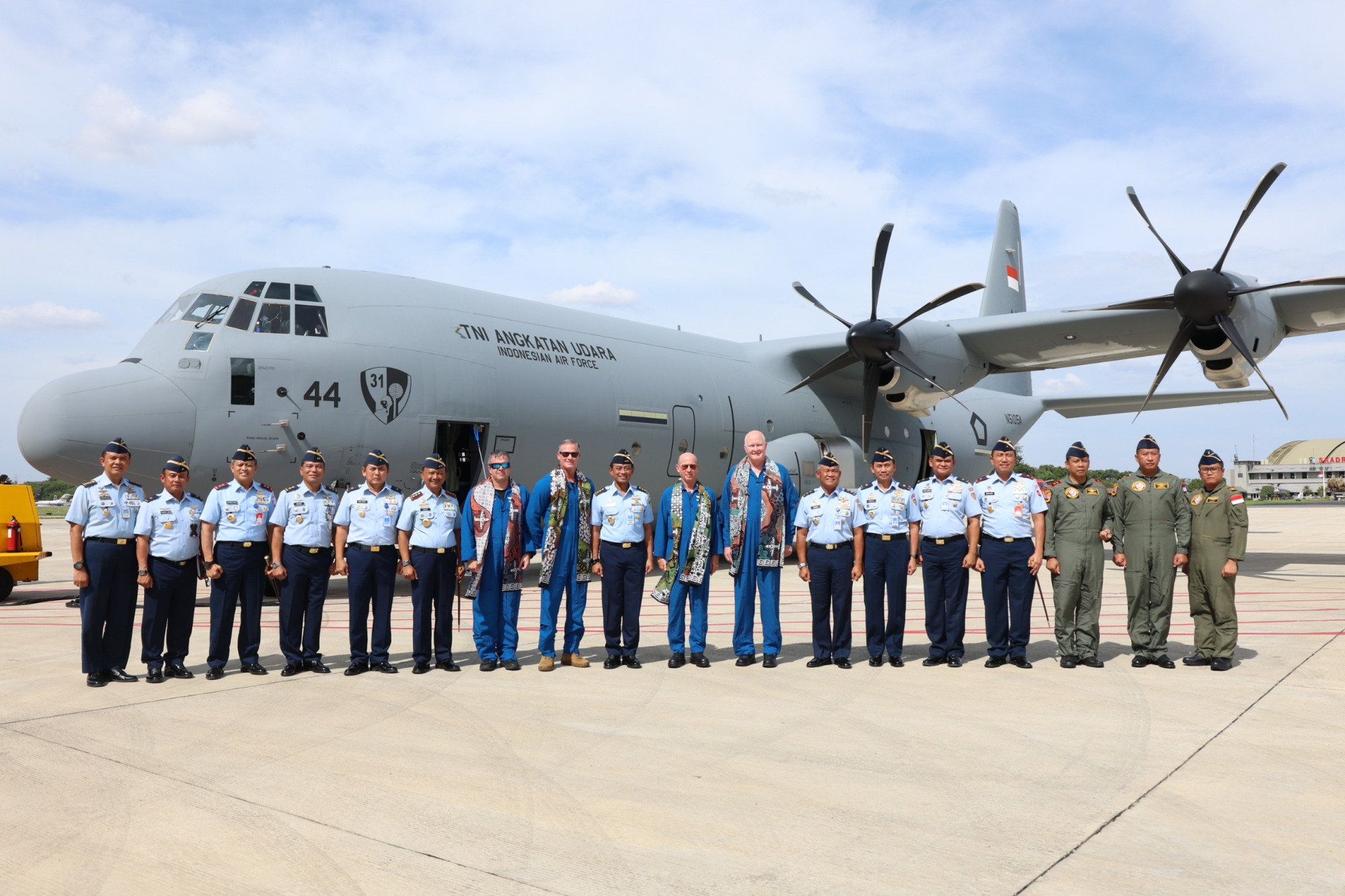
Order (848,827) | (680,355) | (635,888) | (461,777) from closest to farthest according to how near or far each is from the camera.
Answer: (635,888) → (848,827) → (461,777) → (680,355)

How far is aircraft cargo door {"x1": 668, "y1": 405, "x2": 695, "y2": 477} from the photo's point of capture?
1415 cm

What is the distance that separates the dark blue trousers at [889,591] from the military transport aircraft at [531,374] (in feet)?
18.8

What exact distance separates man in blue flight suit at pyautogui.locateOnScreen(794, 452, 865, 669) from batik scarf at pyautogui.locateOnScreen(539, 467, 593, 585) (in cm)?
171

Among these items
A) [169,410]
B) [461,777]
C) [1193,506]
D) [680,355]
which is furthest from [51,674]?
[680,355]

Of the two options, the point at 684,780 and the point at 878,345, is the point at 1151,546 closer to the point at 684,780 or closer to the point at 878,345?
the point at 684,780

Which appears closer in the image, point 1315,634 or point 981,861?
point 981,861

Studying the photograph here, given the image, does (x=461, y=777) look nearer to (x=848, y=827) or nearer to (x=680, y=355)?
(x=848, y=827)

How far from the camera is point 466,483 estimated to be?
12117 millimetres

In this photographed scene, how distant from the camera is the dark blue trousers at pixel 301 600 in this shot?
7.07 meters

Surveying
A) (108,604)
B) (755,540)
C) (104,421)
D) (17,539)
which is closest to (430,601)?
(108,604)

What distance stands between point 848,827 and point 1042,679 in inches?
140

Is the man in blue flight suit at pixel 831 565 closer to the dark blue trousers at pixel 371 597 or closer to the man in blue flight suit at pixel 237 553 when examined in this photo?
the dark blue trousers at pixel 371 597

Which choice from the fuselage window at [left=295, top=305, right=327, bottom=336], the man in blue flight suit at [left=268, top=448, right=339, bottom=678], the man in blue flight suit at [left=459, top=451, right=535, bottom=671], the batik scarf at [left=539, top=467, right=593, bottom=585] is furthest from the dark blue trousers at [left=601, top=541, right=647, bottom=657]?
the fuselage window at [left=295, top=305, right=327, bottom=336]

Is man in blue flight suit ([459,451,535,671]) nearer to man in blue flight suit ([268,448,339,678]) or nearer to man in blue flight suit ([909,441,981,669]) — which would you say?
man in blue flight suit ([268,448,339,678])
